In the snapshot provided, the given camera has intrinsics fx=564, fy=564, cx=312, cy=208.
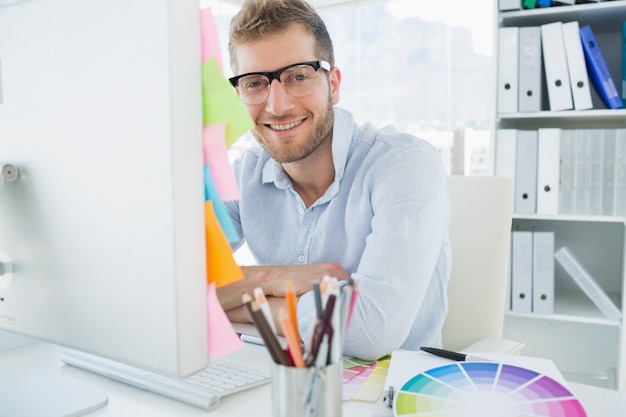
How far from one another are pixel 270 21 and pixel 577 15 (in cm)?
143

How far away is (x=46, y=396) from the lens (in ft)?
2.37

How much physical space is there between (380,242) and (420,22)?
2127 millimetres

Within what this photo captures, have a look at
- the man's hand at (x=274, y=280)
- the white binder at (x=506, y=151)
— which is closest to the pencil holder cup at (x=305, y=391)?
the man's hand at (x=274, y=280)

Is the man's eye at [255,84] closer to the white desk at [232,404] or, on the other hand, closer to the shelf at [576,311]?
the white desk at [232,404]

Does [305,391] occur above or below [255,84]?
below

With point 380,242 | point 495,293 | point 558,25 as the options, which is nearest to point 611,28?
point 558,25

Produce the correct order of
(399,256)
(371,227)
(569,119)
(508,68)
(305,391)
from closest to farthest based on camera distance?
(305,391), (399,256), (371,227), (508,68), (569,119)

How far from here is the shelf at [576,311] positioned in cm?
211

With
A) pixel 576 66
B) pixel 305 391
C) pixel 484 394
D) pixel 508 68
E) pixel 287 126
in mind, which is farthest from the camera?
pixel 508 68

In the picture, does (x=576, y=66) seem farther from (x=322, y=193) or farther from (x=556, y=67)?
(x=322, y=193)

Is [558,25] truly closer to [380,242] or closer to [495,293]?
[495,293]

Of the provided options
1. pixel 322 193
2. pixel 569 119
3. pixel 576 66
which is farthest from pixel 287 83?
pixel 569 119

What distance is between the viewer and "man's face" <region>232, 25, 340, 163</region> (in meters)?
1.29

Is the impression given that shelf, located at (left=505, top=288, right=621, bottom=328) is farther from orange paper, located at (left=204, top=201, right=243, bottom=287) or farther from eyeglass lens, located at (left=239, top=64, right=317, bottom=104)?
orange paper, located at (left=204, top=201, right=243, bottom=287)
